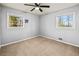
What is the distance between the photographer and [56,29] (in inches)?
148

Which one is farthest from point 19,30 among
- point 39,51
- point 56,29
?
point 56,29

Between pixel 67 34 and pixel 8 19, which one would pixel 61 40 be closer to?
pixel 67 34

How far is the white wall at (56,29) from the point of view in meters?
2.76

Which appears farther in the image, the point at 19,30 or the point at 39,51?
the point at 19,30

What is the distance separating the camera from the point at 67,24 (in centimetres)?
319

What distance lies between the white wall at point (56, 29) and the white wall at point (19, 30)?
54cm

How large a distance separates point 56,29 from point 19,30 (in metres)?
1.98

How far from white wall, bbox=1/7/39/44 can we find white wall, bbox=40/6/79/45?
54cm

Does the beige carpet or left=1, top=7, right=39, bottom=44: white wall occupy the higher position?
left=1, top=7, right=39, bottom=44: white wall

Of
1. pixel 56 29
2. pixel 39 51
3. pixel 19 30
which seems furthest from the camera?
pixel 56 29

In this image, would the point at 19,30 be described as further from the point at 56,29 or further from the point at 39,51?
the point at 56,29

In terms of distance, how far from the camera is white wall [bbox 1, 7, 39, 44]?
2825 mm

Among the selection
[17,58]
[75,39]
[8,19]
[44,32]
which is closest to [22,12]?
[8,19]

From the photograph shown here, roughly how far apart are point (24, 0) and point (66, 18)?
288 centimetres
